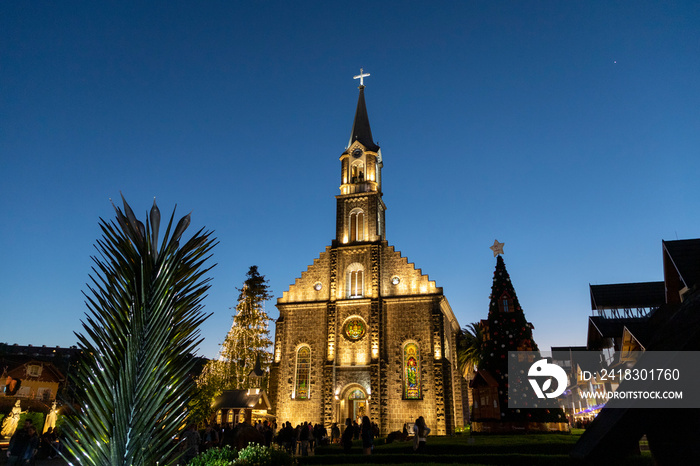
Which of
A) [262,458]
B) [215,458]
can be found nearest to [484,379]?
[262,458]

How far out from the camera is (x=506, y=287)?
87.7 ft

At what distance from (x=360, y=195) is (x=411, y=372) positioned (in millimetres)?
14488

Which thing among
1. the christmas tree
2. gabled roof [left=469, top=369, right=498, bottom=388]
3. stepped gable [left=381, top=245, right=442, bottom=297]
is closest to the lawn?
gabled roof [left=469, top=369, right=498, bottom=388]

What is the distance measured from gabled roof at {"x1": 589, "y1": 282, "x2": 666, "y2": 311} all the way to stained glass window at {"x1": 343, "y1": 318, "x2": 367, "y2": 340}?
1873 cm

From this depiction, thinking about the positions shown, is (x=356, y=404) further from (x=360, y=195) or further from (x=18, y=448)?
(x=18, y=448)

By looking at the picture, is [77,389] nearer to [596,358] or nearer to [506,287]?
[506,287]

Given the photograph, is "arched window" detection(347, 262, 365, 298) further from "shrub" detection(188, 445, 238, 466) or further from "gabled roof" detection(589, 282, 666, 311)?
"shrub" detection(188, 445, 238, 466)

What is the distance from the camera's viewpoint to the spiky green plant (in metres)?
2.21

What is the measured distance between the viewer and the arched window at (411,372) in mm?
30516

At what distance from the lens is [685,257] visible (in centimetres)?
1914

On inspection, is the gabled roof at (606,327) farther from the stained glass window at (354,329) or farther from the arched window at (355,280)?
the arched window at (355,280)

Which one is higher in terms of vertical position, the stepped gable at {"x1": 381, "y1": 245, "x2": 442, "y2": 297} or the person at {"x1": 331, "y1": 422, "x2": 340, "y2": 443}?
the stepped gable at {"x1": 381, "y1": 245, "x2": 442, "y2": 297}

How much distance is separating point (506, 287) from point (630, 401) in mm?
25817

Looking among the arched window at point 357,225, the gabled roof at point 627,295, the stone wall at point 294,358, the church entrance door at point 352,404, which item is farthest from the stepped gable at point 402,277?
the gabled roof at point 627,295
